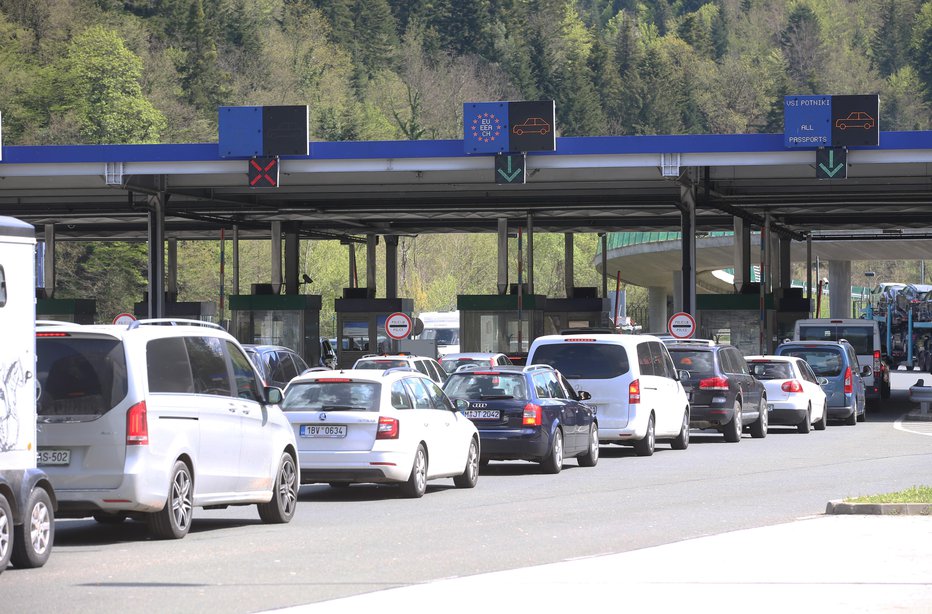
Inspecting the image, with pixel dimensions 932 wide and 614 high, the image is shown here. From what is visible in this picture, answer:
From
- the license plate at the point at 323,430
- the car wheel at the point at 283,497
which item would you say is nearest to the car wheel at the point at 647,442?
the license plate at the point at 323,430

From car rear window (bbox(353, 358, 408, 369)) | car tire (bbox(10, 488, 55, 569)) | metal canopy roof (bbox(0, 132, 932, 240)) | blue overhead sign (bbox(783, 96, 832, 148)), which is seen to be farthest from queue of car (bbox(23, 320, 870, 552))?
metal canopy roof (bbox(0, 132, 932, 240))

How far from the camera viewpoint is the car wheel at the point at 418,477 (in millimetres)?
17312

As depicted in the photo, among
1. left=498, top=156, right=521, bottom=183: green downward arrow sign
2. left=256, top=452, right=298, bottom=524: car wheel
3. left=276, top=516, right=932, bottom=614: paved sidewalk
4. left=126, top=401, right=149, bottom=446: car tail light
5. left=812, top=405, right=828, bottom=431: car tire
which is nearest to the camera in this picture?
left=276, top=516, right=932, bottom=614: paved sidewalk

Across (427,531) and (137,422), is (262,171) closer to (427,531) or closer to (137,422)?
(427,531)

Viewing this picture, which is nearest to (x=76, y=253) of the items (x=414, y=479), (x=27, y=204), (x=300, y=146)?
(x=27, y=204)

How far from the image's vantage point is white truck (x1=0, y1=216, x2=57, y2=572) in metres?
10.8

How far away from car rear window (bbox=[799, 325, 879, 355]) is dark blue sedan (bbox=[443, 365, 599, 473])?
2119 cm

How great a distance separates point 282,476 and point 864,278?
160397mm

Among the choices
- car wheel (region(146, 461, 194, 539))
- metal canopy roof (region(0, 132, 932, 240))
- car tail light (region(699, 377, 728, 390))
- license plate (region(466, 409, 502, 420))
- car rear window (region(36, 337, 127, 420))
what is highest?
metal canopy roof (region(0, 132, 932, 240))

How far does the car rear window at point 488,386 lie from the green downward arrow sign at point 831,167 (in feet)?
50.8

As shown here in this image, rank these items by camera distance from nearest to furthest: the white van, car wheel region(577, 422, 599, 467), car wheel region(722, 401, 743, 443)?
car wheel region(577, 422, 599, 467)
car wheel region(722, 401, 743, 443)
the white van

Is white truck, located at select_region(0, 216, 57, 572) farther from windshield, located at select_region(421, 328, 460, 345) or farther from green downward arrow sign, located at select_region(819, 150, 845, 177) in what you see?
windshield, located at select_region(421, 328, 460, 345)

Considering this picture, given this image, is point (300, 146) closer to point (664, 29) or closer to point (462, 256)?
point (462, 256)

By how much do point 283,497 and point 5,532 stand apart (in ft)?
14.1
